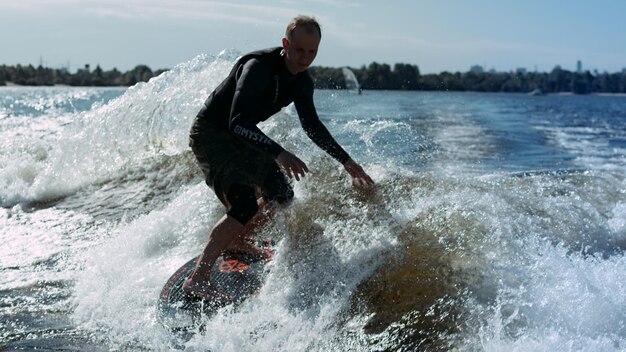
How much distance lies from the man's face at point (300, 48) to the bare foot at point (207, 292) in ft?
5.31

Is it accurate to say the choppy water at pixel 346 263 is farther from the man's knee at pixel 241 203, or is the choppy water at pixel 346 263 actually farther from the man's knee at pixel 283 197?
the man's knee at pixel 241 203

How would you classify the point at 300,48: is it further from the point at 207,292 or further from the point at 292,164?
the point at 207,292

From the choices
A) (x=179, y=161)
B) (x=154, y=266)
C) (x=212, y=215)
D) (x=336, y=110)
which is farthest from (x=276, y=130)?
(x=336, y=110)

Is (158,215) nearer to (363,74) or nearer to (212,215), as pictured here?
(212,215)

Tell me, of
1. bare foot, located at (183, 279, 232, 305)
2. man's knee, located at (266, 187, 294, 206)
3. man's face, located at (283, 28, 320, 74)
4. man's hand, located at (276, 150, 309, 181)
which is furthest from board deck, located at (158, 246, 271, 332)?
man's face, located at (283, 28, 320, 74)

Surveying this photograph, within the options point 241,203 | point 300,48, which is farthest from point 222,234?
point 300,48

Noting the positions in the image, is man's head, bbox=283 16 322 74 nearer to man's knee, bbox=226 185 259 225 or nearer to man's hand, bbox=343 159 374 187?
man's hand, bbox=343 159 374 187

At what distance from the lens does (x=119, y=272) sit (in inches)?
226

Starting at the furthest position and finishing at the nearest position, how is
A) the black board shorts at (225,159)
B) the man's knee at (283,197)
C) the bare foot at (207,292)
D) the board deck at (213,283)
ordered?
the man's knee at (283,197)
the black board shorts at (225,159)
the bare foot at (207,292)
the board deck at (213,283)

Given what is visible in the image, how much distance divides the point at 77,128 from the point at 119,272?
21.1ft

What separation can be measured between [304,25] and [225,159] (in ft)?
3.61

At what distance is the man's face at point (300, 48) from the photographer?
4629mm

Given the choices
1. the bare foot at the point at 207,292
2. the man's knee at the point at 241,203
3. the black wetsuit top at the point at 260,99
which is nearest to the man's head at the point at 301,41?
the black wetsuit top at the point at 260,99

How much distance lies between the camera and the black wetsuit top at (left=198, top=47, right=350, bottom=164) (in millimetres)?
4602
